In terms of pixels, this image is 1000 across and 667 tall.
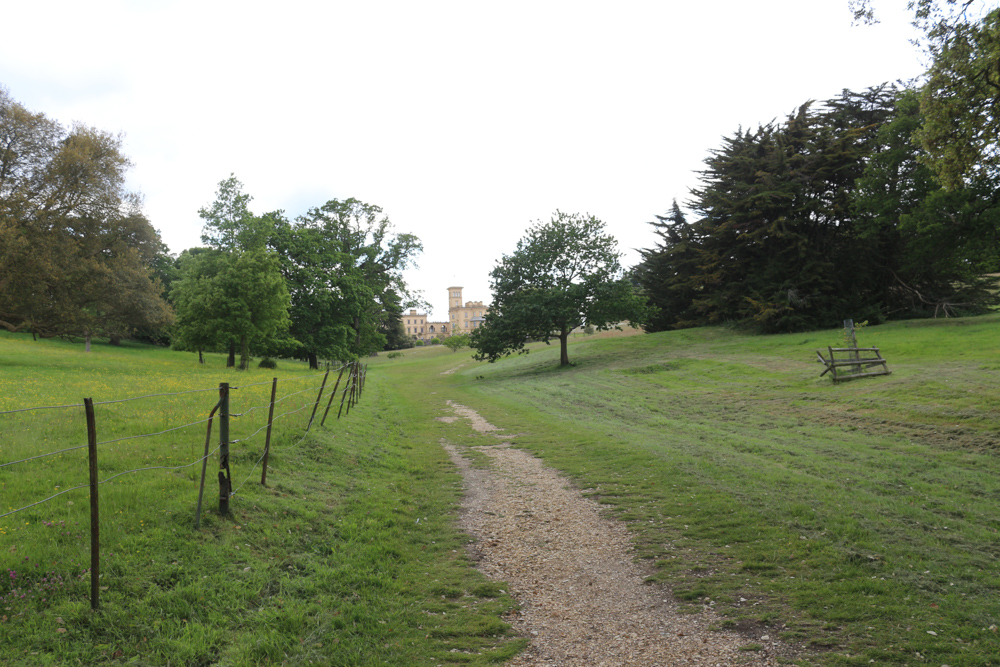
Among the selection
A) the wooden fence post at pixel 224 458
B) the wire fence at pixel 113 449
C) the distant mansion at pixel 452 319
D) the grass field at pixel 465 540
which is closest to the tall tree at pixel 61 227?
the grass field at pixel 465 540

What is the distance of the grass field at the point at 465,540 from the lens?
4301 mm

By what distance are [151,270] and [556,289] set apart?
28.5 meters

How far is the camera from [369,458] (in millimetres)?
11680

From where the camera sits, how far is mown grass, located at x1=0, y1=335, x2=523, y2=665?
4254mm

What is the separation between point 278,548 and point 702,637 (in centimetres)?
464

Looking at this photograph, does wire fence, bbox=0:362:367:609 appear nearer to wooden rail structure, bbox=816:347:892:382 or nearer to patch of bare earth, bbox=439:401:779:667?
patch of bare earth, bbox=439:401:779:667

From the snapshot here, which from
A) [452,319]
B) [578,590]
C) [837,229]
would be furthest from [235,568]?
[452,319]

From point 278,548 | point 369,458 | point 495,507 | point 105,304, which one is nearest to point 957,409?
point 495,507

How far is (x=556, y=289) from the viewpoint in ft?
117

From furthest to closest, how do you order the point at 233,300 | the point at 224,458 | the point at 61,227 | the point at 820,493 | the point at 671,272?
the point at 671,272, the point at 233,300, the point at 61,227, the point at 820,493, the point at 224,458

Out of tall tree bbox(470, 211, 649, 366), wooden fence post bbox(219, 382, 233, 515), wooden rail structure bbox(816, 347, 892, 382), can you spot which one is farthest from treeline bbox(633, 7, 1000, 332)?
wooden fence post bbox(219, 382, 233, 515)

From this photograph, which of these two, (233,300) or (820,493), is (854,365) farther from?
(233,300)

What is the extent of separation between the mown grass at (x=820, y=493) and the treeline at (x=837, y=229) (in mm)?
12284

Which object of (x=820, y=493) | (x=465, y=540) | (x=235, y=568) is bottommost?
(x=465, y=540)
